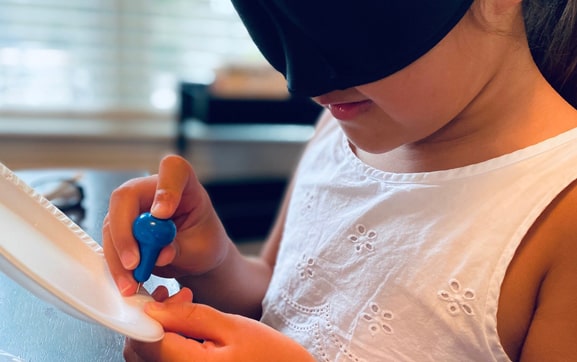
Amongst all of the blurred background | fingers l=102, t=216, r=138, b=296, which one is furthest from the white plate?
the blurred background

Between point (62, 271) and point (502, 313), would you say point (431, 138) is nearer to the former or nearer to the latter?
point (502, 313)

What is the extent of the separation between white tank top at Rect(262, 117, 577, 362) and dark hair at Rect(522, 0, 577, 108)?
0.06 metres

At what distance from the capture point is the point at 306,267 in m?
0.59

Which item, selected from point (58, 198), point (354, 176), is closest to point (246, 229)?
point (58, 198)

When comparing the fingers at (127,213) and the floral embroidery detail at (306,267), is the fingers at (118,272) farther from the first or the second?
the floral embroidery detail at (306,267)

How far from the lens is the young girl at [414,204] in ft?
1.37

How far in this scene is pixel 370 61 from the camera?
0.41m

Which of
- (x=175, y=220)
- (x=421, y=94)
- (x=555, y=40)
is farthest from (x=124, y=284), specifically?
(x=555, y=40)

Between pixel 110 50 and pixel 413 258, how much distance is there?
1482mm

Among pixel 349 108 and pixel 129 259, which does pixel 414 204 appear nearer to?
pixel 349 108

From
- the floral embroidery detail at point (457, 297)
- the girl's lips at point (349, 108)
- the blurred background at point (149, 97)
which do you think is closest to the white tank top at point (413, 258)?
the floral embroidery detail at point (457, 297)

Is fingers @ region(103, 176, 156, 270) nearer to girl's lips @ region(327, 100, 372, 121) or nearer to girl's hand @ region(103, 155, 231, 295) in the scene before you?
girl's hand @ region(103, 155, 231, 295)

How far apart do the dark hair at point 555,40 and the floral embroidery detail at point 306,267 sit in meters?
0.25

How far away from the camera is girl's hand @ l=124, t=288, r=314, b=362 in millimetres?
415
